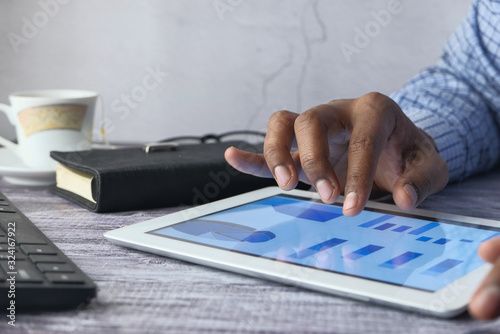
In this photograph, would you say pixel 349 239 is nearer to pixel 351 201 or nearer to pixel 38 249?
pixel 351 201

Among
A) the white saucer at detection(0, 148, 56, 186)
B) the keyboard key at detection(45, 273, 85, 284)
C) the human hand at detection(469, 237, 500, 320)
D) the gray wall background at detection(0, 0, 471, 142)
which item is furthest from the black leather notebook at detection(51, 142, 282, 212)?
the gray wall background at detection(0, 0, 471, 142)

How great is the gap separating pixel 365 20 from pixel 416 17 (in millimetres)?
115

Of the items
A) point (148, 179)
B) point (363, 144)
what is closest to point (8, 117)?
point (148, 179)

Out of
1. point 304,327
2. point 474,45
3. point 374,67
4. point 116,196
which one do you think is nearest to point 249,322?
point 304,327

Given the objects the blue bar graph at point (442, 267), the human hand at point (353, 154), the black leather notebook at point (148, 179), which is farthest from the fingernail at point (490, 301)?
the black leather notebook at point (148, 179)

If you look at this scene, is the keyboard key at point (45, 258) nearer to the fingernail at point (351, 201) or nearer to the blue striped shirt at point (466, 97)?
the fingernail at point (351, 201)

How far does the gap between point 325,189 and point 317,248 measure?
77mm

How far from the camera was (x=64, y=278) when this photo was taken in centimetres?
40

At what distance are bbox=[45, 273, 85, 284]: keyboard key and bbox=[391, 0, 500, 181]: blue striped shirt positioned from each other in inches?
24.3

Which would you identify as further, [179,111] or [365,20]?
[179,111]

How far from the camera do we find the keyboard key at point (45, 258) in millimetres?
439

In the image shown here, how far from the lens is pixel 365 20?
4.29 ft

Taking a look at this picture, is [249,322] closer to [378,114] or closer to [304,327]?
[304,327]

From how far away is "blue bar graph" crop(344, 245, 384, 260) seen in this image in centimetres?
47
